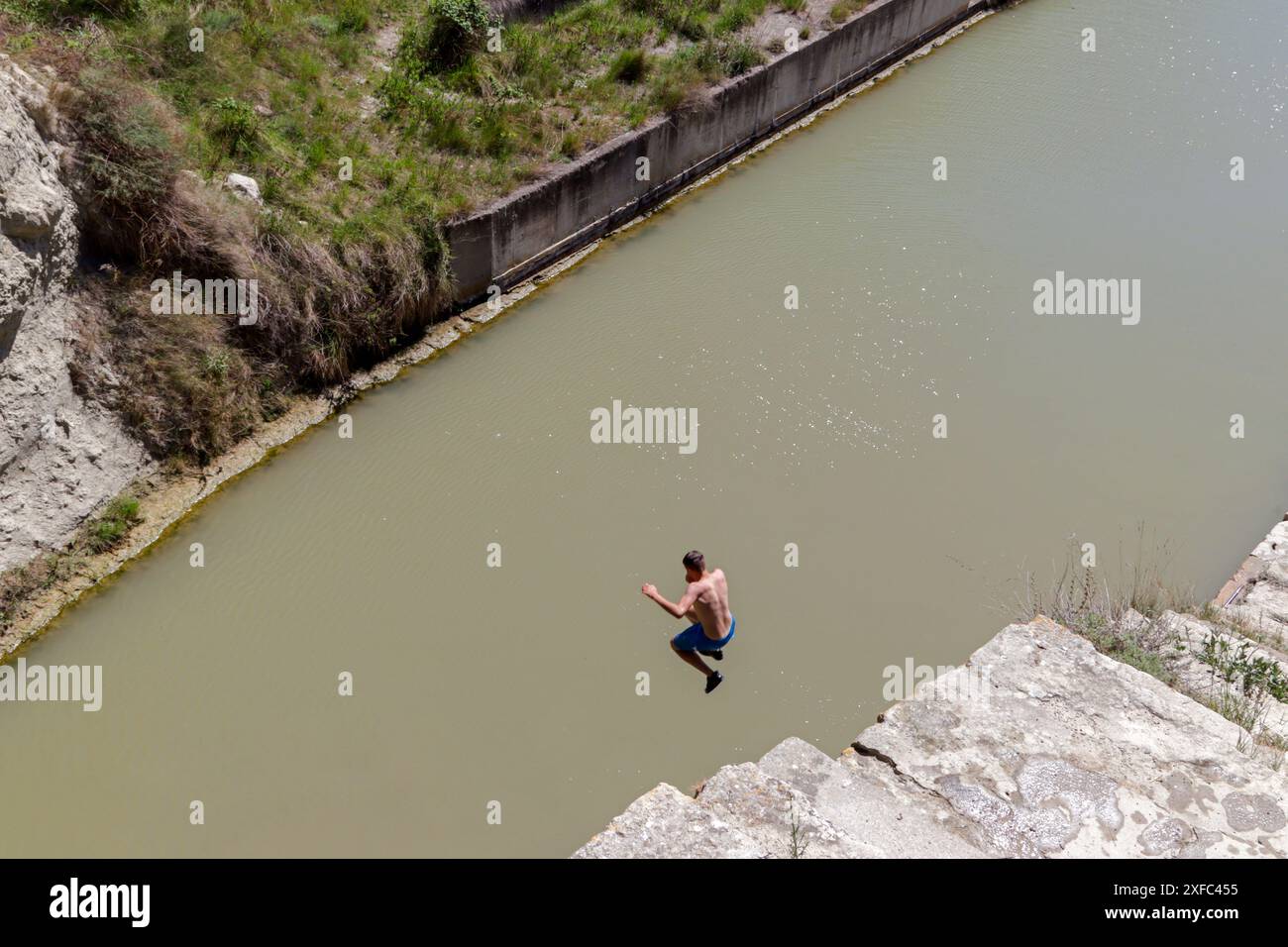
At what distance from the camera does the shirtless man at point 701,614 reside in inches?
259

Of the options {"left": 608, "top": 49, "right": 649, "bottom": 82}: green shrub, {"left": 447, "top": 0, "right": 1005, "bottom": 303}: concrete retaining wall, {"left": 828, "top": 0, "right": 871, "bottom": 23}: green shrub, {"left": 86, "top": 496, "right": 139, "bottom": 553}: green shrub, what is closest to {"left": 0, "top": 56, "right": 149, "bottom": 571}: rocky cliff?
{"left": 86, "top": 496, "right": 139, "bottom": 553}: green shrub

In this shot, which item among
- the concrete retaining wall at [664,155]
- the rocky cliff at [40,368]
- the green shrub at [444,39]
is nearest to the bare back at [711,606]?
the rocky cliff at [40,368]

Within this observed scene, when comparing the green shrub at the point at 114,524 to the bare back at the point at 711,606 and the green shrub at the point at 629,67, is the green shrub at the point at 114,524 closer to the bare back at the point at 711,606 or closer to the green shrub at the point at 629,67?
the bare back at the point at 711,606

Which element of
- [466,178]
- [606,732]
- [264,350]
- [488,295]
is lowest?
[606,732]

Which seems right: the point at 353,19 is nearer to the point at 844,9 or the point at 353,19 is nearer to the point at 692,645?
the point at 844,9

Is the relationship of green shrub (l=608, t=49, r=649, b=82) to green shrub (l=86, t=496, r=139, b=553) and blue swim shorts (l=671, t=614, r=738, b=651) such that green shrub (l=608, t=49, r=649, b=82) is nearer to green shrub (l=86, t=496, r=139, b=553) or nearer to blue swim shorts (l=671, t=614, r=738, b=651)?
green shrub (l=86, t=496, r=139, b=553)

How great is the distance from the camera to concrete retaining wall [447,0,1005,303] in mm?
10641

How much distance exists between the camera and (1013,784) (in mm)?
5363

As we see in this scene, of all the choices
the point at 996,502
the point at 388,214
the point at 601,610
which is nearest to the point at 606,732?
the point at 601,610

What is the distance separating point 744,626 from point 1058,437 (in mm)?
3750

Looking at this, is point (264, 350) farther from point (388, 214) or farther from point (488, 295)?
point (488, 295)

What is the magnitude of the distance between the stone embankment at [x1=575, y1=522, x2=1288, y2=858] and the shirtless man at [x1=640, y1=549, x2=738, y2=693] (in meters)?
1.21

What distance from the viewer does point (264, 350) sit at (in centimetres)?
923

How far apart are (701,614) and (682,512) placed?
195 centimetres
